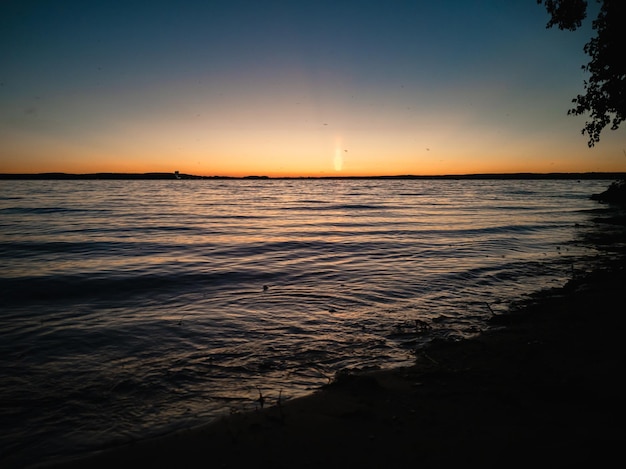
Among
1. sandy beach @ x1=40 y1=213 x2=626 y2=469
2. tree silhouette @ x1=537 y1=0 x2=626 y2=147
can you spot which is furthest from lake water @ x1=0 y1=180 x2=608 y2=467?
tree silhouette @ x1=537 y1=0 x2=626 y2=147

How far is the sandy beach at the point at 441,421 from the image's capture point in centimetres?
288

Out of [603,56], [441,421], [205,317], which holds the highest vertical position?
[603,56]

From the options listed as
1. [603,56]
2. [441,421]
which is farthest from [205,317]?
[603,56]

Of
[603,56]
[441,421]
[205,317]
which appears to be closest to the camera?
[441,421]

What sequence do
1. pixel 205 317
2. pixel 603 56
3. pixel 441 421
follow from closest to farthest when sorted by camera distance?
pixel 441 421 < pixel 205 317 < pixel 603 56

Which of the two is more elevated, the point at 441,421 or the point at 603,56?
the point at 603,56

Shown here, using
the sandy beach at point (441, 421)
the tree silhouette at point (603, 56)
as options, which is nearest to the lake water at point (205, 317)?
the sandy beach at point (441, 421)

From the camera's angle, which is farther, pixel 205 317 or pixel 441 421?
pixel 205 317

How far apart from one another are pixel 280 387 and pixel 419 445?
1.87m

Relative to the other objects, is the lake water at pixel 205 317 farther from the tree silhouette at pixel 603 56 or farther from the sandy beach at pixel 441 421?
the tree silhouette at pixel 603 56

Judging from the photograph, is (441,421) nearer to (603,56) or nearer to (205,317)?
(205,317)

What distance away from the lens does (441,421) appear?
3.33 metres

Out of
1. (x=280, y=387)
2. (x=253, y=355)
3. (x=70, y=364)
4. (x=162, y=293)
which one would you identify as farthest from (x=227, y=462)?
(x=162, y=293)

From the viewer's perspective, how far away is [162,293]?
9.12 meters
